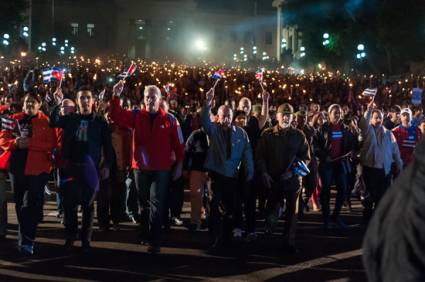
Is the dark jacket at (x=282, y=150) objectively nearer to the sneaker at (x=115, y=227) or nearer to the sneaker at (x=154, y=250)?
the sneaker at (x=154, y=250)

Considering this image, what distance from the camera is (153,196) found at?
8102 millimetres

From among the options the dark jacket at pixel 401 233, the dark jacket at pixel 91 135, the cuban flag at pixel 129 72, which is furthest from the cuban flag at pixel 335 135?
the dark jacket at pixel 401 233

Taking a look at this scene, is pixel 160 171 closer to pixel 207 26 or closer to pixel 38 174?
pixel 38 174

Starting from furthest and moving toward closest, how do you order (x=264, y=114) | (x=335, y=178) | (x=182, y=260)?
(x=335, y=178)
(x=264, y=114)
(x=182, y=260)

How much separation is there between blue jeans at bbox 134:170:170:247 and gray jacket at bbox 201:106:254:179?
829mm

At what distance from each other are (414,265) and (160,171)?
6652 mm

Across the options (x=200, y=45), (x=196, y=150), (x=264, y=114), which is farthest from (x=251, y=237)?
(x=200, y=45)

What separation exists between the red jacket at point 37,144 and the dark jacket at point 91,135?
0.12 m

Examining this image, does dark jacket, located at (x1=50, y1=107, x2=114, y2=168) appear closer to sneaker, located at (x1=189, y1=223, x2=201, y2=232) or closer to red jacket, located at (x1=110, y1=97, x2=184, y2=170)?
red jacket, located at (x1=110, y1=97, x2=184, y2=170)

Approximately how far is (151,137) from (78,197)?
3.65ft

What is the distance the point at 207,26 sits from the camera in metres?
106

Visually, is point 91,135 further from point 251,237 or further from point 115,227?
point 251,237

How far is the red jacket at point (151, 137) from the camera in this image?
8148 millimetres

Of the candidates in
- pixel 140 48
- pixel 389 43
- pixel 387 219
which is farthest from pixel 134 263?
pixel 140 48
